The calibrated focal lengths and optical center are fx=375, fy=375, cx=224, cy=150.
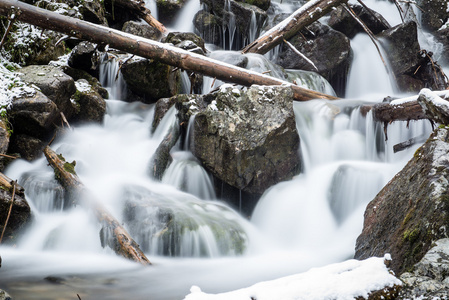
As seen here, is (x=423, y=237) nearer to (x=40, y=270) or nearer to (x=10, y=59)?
(x=40, y=270)

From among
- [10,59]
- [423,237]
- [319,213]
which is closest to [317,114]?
[319,213]

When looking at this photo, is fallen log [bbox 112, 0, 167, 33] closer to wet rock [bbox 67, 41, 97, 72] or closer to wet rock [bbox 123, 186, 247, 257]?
wet rock [bbox 67, 41, 97, 72]

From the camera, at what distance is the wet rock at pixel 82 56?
8.37 meters

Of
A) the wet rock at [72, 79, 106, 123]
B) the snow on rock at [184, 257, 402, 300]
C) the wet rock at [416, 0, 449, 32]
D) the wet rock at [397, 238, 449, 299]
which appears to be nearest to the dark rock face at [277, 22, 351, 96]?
the wet rock at [72, 79, 106, 123]

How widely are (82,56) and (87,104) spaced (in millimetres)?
1524

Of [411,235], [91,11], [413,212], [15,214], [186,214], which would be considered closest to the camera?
[411,235]

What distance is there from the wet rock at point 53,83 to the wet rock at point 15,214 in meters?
2.34

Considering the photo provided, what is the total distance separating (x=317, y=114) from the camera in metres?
7.42

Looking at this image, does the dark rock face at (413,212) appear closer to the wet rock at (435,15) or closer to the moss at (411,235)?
the moss at (411,235)

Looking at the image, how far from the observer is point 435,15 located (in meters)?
14.1

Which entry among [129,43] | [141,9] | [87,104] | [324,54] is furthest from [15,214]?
[324,54]

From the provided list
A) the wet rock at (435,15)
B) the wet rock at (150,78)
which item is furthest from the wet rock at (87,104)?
the wet rock at (435,15)

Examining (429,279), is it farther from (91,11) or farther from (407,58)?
(407,58)

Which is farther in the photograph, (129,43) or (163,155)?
(129,43)
